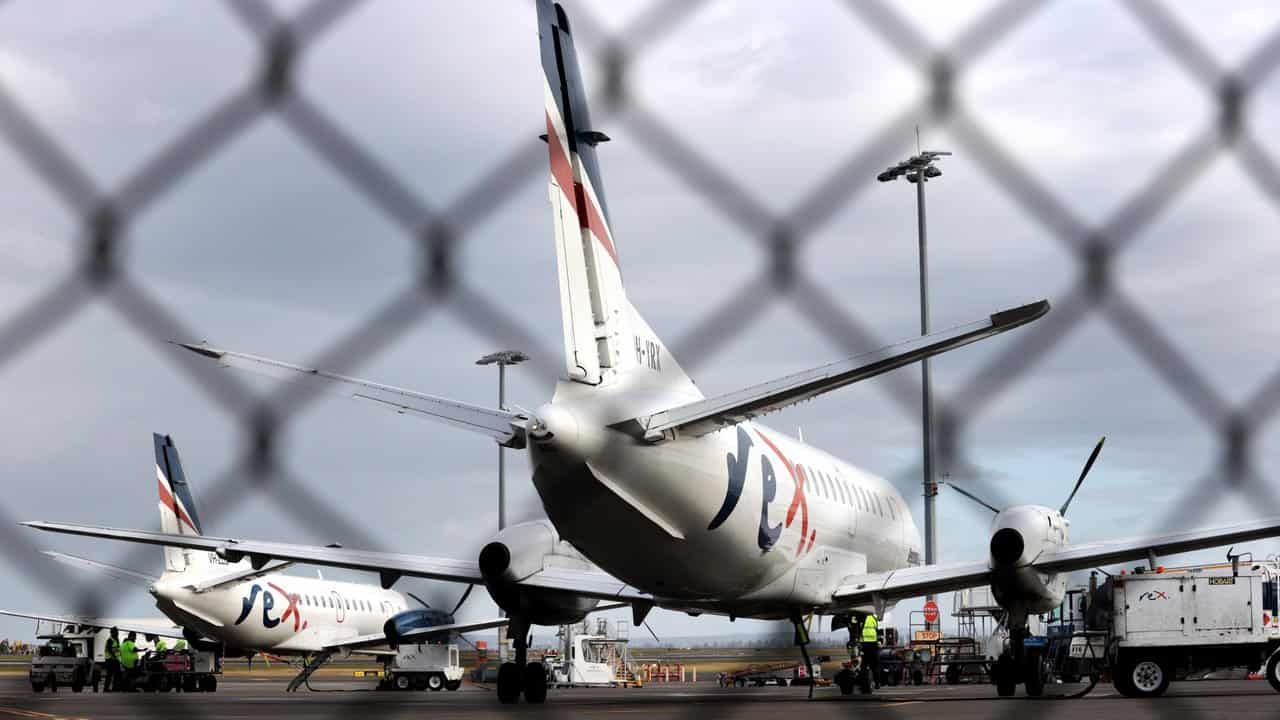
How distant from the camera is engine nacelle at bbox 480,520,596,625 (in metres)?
19.5

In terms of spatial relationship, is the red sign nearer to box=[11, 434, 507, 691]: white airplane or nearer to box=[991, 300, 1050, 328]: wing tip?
box=[11, 434, 507, 691]: white airplane

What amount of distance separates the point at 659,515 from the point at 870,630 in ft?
23.5

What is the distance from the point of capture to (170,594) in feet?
115

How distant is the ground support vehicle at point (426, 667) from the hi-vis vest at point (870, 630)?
62.5 ft

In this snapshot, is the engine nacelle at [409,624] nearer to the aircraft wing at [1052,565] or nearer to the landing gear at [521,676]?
the landing gear at [521,676]

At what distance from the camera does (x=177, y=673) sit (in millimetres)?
38062

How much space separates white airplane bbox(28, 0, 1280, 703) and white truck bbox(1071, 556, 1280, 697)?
6.52 ft

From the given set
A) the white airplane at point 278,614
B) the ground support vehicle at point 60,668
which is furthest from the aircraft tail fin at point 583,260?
the ground support vehicle at point 60,668

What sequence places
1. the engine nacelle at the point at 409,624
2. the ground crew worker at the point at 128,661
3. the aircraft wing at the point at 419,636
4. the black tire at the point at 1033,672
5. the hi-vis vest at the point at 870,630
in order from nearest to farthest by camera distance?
the black tire at the point at 1033,672 < the hi-vis vest at the point at 870,630 < the aircraft wing at the point at 419,636 < the engine nacelle at the point at 409,624 < the ground crew worker at the point at 128,661

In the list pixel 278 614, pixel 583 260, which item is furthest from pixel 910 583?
pixel 278 614

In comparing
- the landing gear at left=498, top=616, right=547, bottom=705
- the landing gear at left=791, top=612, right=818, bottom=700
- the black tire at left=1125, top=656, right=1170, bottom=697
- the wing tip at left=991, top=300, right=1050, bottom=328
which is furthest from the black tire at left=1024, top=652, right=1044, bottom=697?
the wing tip at left=991, top=300, right=1050, bottom=328

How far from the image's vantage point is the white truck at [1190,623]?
1991 centimetres

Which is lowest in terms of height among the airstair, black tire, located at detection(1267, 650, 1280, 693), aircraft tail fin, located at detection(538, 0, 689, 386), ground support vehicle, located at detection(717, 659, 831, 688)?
ground support vehicle, located at detection(717, 659, 831, 688)

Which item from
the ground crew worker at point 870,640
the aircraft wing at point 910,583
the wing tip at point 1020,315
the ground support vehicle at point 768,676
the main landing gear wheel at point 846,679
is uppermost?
the wing tip at point 1020,315
